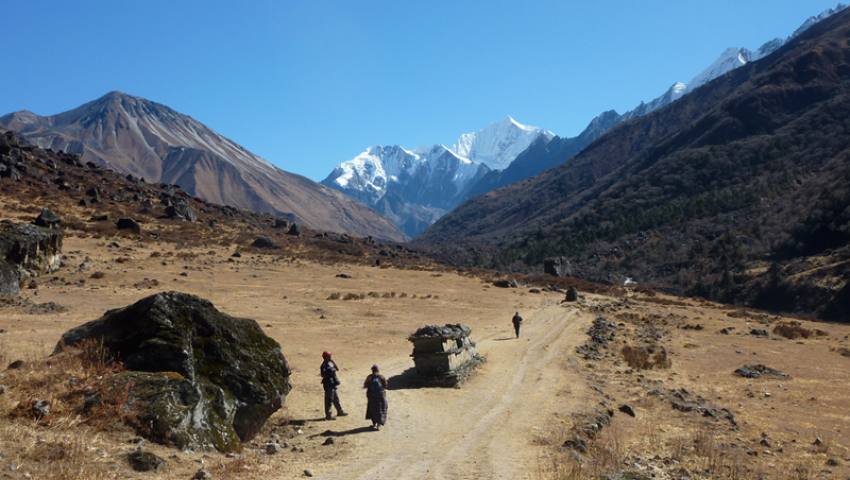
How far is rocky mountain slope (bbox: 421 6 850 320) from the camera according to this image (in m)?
78.4

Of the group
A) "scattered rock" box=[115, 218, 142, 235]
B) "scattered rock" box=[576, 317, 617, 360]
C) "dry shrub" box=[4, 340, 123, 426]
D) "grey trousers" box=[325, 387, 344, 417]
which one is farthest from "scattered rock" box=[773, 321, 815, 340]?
"scattered rock" box=[115, 218, 142, 235]

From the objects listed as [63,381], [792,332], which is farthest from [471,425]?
[792,332]

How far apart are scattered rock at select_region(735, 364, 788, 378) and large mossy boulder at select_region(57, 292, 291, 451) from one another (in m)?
23.2

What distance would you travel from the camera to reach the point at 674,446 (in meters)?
16.4

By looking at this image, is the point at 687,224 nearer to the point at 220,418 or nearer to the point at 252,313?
the point at 252,313

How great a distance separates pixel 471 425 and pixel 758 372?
63.8 ft

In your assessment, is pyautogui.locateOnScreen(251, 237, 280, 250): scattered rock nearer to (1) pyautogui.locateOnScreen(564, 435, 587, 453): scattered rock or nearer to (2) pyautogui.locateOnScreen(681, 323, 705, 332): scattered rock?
(2) pyautogui.locateOnScreen(681, 323, 705, 332): scattered rock

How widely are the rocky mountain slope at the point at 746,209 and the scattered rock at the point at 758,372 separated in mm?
39619

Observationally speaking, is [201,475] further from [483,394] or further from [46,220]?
[46,220]

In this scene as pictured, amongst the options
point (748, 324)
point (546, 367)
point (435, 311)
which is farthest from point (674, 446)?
point (748, 324)

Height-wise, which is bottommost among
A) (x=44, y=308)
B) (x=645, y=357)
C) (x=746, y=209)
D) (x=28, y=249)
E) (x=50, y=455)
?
(x=645, y=357)

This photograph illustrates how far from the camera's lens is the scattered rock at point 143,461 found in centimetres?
969

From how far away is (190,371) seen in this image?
12.8 metres

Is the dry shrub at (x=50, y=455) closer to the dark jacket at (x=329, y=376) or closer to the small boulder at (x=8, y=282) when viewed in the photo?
the dark jacket at (x=329, y=376)
